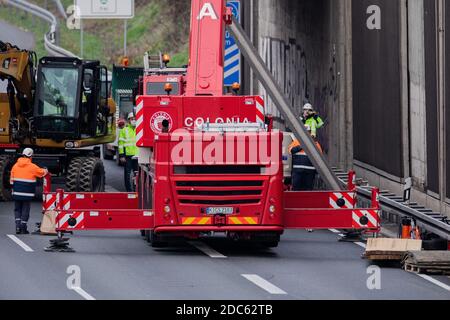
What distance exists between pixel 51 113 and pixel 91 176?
220cm

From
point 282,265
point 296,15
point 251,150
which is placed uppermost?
point 296,15

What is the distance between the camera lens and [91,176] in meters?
36.5

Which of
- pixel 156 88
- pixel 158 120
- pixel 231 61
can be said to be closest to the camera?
pixel 158 120

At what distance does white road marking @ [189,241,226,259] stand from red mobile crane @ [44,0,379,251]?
0.45 m

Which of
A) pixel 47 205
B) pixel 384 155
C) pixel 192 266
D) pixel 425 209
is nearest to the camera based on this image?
pixel 192 266

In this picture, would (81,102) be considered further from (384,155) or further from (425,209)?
(425,209)

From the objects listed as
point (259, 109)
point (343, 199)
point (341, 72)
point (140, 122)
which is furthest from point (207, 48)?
point (341, 72)

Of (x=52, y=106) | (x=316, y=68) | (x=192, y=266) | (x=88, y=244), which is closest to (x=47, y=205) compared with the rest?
(x=88, y=244)

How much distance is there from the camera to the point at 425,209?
30.1 m

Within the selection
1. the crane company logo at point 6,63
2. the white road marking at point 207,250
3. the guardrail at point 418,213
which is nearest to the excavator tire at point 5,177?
the crane company logo at point 6,63

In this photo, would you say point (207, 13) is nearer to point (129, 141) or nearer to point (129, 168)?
point (129, 141)

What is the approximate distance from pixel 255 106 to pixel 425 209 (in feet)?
13.1

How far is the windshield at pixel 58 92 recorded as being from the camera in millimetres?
37812

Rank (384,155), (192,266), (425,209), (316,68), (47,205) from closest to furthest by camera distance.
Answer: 1. (192,266)
2. (47,205)
3. (425,209)
4. (384,155)
5. (316,68)
